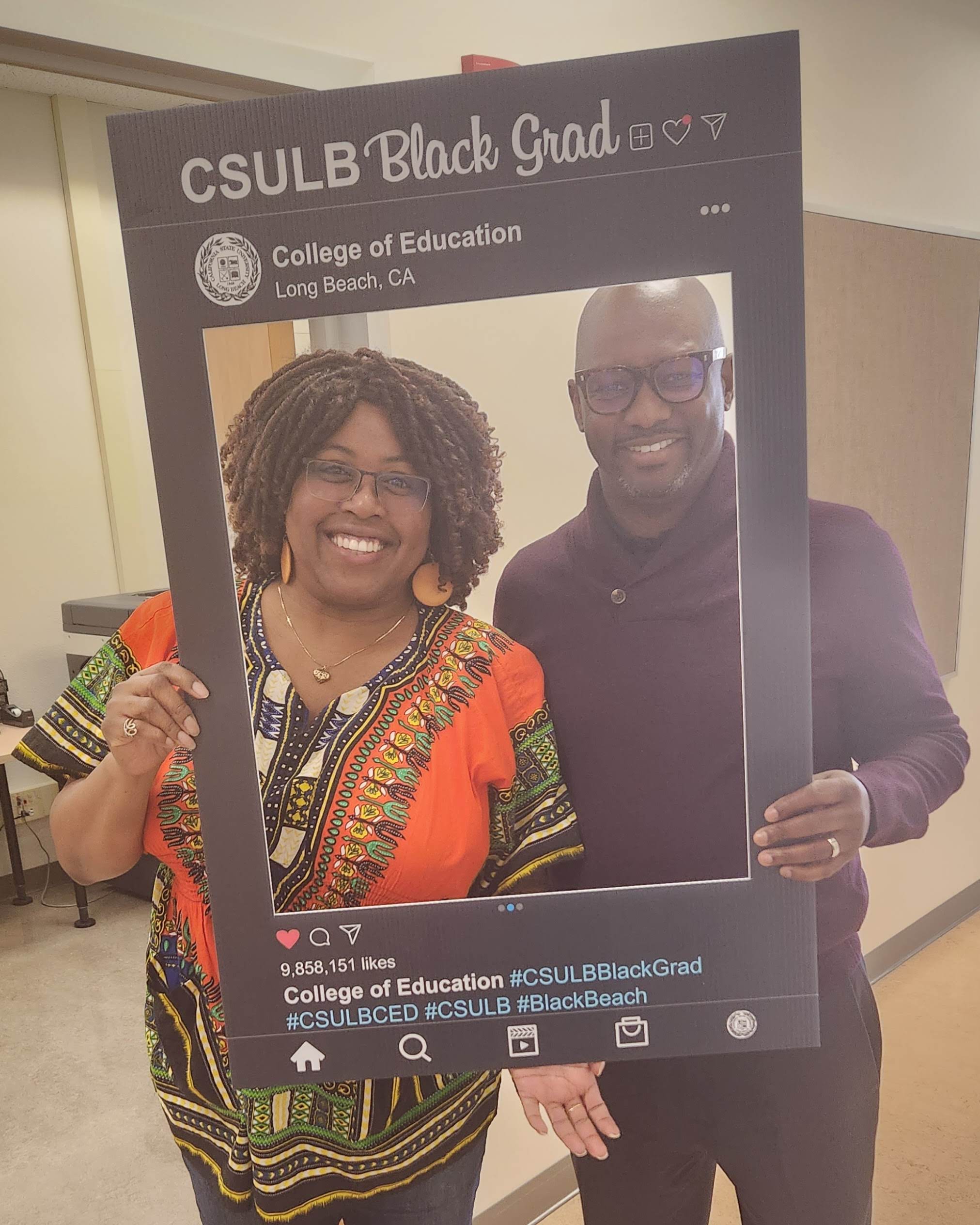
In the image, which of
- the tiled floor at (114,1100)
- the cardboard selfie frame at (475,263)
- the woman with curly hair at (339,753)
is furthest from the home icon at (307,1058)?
the tiled floor at (114,1100)

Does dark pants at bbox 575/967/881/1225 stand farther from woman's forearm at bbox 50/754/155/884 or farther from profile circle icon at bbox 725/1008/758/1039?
woman's forearm at bbox 50/754/155/884

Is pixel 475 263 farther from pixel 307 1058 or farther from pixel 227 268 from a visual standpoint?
pixel 307 1058

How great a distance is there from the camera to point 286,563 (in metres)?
0.79

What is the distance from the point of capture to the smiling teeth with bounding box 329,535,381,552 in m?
0.78

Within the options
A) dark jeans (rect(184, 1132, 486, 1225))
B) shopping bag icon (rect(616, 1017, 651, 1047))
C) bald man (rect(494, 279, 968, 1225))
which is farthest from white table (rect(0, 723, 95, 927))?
shopping bag icon (rect(616, 1017, 651, 1047))

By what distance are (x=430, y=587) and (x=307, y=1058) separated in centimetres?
42

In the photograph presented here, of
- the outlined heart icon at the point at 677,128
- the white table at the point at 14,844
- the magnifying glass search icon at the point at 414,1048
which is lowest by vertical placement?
the white table at the point at 14,844

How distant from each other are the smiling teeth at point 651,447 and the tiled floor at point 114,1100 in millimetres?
1791

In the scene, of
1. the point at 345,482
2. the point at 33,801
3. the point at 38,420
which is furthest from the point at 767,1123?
the point at 38,420

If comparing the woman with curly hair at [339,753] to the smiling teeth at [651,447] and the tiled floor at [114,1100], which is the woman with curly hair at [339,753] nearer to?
the smiling teeth at [651,447]

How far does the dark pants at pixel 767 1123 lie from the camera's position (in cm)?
108

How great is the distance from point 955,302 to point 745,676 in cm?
221

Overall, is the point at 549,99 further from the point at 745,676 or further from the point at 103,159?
the point at 103,159

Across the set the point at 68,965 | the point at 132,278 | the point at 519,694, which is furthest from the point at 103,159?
the point at 519,694
